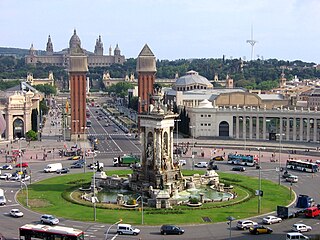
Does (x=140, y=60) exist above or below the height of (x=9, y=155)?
above

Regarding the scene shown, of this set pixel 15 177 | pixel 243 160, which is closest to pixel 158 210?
pixel 15 177

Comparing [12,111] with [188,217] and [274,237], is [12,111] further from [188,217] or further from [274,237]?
[274,237]

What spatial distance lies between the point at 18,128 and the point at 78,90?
66.1 ft

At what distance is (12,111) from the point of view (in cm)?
13775

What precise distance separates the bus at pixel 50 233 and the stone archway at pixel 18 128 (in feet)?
294

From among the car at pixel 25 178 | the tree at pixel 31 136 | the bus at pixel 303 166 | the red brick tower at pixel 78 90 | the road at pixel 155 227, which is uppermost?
the red brick tower at pixel 78 90

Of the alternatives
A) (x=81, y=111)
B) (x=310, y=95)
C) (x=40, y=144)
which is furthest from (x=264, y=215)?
(x=310, y=95)

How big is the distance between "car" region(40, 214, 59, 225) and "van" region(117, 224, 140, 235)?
276 inches

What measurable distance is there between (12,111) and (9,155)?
29319mm

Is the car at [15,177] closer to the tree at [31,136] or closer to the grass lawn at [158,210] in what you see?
the grass lawn at [158,210]

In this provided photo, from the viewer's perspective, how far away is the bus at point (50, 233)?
49.1 meters

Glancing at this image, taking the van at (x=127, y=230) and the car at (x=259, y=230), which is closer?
the van at (x=127, y=230)

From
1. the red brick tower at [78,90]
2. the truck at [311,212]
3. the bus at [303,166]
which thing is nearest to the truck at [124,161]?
the bus at [303,166]

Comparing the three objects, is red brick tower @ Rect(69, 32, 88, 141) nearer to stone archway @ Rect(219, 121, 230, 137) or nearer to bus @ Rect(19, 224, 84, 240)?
stone archway @ Rect(219, 121, 230, 137)
